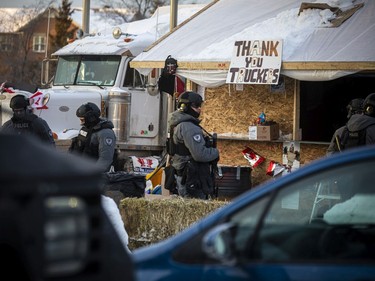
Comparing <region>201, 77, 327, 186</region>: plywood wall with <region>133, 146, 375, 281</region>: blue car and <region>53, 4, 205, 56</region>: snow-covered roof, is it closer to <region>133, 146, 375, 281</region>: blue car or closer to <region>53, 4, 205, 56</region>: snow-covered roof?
<region>53, 4, 205, 56</region>: snow-covered roof

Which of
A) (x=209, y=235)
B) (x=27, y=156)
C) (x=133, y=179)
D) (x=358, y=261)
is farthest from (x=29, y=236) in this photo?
(x=133, y=179)

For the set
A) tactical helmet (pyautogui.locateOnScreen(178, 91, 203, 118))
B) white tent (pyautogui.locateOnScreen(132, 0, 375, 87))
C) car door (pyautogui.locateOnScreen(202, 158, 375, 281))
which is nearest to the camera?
car door (pyautogui.locateOnScreen(202, 158, 375, 281))

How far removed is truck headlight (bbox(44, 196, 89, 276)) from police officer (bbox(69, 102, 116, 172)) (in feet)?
25.8

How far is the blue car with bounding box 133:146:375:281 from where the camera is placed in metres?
4.48

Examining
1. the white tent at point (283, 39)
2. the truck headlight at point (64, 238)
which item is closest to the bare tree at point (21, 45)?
the white tent at point (283, 39)

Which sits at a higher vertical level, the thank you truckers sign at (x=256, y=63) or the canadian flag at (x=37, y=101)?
the thank you truckers sign at (x=256, y=63)

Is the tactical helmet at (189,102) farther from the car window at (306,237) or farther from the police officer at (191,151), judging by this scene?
the car window at (306,237)

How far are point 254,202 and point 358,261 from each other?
1.94 feet

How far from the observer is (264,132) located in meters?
14.3

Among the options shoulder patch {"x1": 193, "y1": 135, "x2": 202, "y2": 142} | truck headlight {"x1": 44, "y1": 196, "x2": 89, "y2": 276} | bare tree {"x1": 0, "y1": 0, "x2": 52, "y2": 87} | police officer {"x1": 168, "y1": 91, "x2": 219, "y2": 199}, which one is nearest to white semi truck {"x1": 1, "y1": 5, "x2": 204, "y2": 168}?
police officer {"x1": 168, "y1": 91, "x2": 219, "y2": 199}

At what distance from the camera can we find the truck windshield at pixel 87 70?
18312mm

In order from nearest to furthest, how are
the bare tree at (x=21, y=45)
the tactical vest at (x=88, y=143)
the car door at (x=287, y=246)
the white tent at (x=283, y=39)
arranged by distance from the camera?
the car door at (x=287, y=246) → the tactical vest at (x=88, y=143) → the white tent at (x=283, y=39) → the bare tree at (x=21, y=45)

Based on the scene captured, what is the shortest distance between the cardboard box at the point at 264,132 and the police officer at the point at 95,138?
11.8 ft

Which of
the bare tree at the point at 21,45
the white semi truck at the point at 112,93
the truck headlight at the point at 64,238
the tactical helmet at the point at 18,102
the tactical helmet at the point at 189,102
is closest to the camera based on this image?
the truck headlight at the point at 64,238
